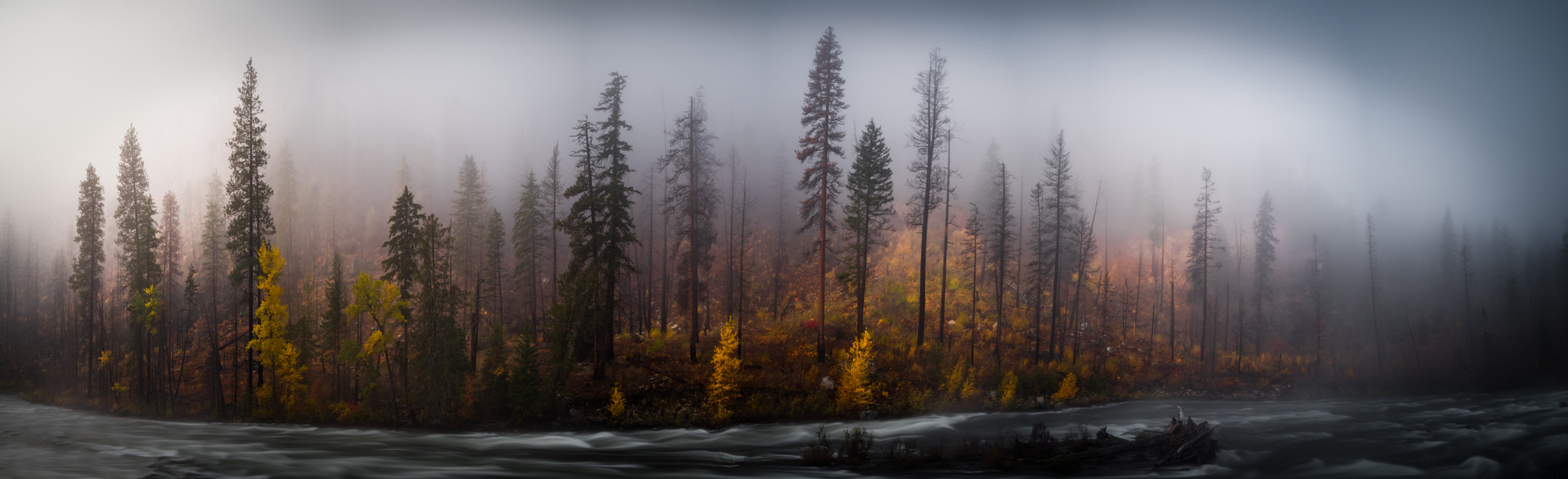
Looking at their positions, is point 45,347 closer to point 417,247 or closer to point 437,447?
point 417,247

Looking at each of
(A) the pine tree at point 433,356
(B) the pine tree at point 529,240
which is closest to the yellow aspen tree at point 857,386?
(A) the pine tree at point 433,356

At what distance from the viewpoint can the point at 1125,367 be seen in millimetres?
37406

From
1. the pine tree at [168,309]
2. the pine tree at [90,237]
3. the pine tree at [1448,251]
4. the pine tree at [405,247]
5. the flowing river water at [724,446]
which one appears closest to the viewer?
the flowing river water at [724,446]

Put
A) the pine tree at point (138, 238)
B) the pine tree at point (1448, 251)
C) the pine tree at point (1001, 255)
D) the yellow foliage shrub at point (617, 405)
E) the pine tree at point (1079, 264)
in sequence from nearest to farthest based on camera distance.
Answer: the yellow foliage shrub at point (617, 405) < the pine tree at point (138, 238) < the pine tree at point (1001, 255) < the pine tree at point (1079, 264) < the pine tree at point (1448, 251)

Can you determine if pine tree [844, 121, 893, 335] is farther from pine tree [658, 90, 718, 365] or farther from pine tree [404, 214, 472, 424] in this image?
pine tree [404, 214, 472, 424]

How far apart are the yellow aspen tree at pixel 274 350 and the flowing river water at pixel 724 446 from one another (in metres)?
1.83

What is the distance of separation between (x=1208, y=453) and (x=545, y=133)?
9366 centimetres

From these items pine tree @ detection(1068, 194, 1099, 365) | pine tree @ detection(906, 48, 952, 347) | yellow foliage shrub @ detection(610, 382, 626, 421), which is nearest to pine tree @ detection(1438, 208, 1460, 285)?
pine tree @ detection(1068, 194, 1099, 365)

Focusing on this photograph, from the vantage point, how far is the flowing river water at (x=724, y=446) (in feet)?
54.5

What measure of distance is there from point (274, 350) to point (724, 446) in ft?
79.8

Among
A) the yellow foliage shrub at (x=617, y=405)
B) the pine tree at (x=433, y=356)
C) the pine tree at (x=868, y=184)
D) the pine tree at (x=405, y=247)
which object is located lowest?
the yellow foliage shrub at (x=617, y=405)

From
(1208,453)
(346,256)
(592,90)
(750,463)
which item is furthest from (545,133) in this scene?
(1208,453)

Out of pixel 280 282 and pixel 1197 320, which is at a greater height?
pixel 280 282

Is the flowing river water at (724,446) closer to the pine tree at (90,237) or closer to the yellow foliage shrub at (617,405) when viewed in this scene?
the yellow foliage shrub at (617,405)
